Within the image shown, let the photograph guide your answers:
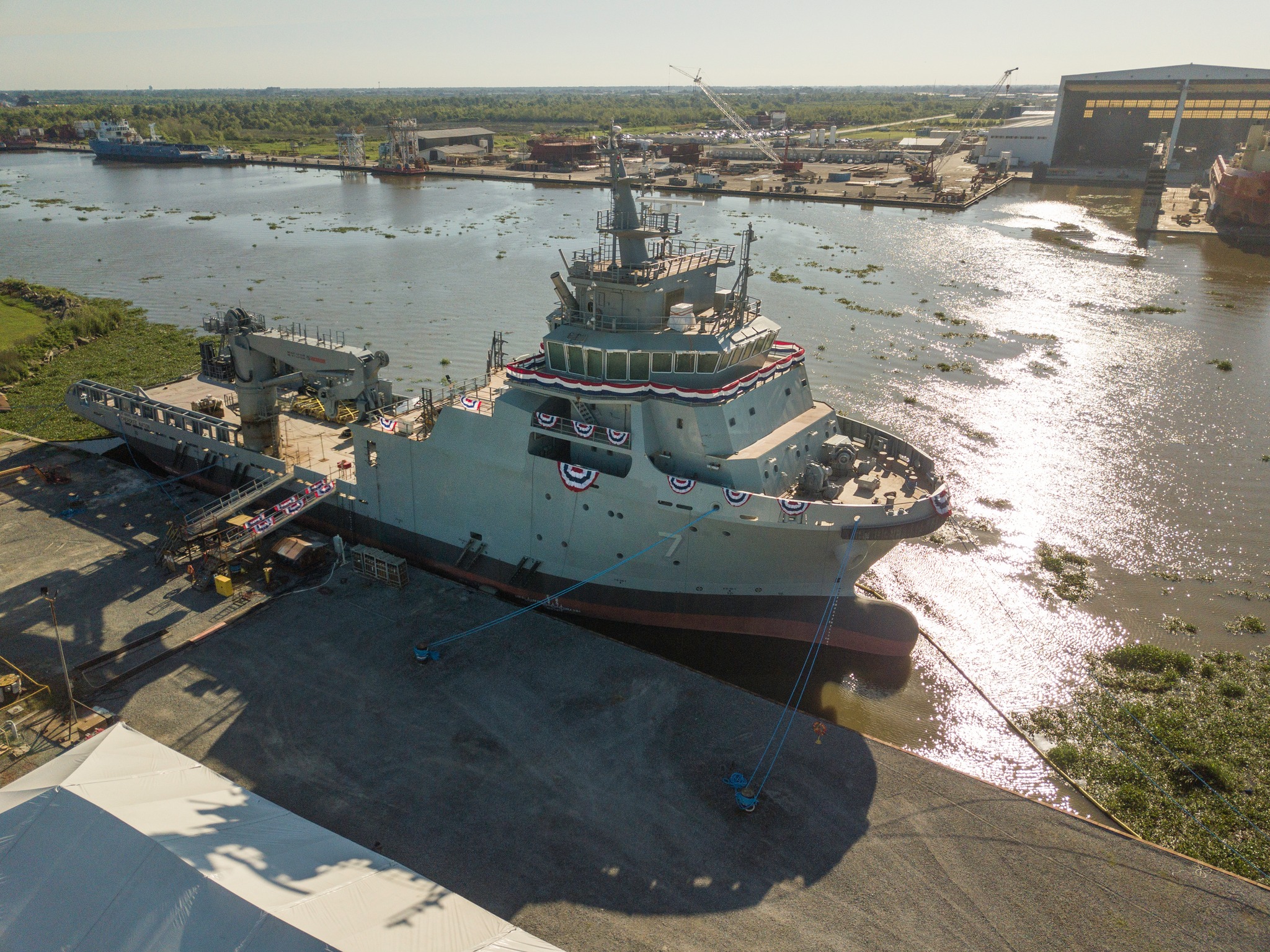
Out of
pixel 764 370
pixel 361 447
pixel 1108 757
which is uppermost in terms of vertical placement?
pixel 764 370

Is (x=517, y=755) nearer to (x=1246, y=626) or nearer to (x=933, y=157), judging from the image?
(x=1246, y=626)

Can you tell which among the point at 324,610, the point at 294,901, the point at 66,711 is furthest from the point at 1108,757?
the point at 66,711

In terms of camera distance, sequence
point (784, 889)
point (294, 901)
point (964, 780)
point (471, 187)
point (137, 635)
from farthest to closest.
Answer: point (471, 187)
point (137, 635)
point (964, 780)
point (784, 889)
point (294, 901)

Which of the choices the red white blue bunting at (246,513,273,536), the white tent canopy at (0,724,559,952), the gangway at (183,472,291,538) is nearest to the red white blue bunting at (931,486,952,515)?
the white tent canopy at (0,724,559,952)

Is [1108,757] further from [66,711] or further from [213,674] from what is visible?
[66,711]

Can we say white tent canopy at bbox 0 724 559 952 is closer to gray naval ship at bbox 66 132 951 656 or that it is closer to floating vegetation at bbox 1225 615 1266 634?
gray naval ship at bbox 66 132 951 656

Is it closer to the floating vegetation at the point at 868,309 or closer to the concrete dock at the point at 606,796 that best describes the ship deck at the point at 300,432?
the concrete dock at the point at 606,796
